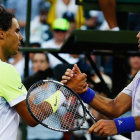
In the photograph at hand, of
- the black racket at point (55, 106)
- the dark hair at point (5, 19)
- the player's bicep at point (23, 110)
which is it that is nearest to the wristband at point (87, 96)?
the black racket at point (55, 106)

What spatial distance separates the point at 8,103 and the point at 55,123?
405mm

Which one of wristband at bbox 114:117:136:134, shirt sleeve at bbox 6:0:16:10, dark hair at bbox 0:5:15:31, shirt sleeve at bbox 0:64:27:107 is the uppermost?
dark hair at bbox 0:5:15:31

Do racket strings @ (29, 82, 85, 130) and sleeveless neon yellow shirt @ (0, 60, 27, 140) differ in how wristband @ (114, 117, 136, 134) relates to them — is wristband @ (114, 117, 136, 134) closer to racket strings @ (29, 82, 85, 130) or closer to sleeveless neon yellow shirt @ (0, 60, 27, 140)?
racket strings @ (29, 82, 85, 130)

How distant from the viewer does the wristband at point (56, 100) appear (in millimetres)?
4816

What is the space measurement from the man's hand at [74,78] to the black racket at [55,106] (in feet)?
0.82

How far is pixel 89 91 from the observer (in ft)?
18.2

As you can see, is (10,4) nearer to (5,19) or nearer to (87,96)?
(87,96)

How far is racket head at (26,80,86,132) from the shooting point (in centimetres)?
474

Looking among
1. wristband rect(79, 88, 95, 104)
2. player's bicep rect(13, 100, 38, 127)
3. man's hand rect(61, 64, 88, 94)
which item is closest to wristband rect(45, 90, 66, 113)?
player's bicep rect(13, 100, 38, 127)

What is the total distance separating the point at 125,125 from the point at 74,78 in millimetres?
663

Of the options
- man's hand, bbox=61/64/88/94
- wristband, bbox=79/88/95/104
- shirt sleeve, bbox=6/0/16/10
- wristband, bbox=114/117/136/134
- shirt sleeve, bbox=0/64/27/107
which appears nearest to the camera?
shirt sleeve, bbox=0/64/27/107

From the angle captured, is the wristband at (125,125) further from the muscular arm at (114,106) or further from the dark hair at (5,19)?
the dark hair at (5,19)

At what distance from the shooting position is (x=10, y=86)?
472 centimetres

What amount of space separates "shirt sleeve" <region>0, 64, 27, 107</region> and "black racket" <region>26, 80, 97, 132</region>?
113 millimetres
